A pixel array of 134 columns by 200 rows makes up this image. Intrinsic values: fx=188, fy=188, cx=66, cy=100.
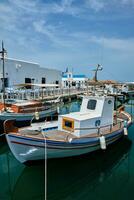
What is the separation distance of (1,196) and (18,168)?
75.9 inches

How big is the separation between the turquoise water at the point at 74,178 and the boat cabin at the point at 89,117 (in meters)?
1.39

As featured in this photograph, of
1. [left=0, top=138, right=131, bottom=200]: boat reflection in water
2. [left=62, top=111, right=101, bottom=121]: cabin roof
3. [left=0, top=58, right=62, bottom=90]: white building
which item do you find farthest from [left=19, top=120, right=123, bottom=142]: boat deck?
[left=0, top=58, right=62, bottom=90]: white building

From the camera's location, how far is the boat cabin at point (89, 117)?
9.00 meters

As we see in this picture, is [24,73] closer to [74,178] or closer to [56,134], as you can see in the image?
[56,134]

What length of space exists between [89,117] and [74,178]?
310cm

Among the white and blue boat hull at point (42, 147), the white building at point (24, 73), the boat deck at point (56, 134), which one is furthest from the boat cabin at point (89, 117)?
the white building at point (24, 73)

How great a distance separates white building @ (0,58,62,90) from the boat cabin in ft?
53.6

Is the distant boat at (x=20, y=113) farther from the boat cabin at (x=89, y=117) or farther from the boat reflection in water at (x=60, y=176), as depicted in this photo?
the boat cabin at (x=89, y=117)

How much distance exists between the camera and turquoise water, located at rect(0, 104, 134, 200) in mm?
6559

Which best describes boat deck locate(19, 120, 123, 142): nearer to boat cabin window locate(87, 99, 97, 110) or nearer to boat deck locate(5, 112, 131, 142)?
boat deck locate(5, 112, 131, 142)

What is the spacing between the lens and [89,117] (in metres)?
9.46

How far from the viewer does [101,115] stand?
998cm

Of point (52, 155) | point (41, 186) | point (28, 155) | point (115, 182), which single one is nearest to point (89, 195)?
point (115, 182)

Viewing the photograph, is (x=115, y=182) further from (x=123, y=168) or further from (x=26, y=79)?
(x=26, y=79)
